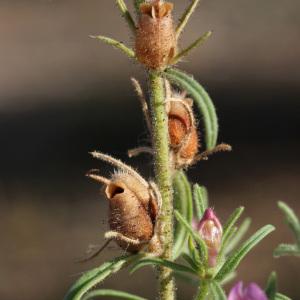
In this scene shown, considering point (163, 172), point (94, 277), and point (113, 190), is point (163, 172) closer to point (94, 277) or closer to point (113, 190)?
point (113, 190)

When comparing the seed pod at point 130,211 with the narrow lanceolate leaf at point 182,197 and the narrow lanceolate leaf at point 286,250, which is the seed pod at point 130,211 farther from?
the narrow lanceolate leaf at point 286,250

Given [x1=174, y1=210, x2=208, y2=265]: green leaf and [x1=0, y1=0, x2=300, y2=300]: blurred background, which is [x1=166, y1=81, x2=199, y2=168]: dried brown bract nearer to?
[x1=174, y1=210, x2=208, y2=265]: green leaf

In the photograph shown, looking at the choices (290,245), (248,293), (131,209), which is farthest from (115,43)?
(290,245)

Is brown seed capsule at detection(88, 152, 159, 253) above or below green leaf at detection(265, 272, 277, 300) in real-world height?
above

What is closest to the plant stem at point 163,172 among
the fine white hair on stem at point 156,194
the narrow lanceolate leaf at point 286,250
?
the fine white hair on stem at point 156,194

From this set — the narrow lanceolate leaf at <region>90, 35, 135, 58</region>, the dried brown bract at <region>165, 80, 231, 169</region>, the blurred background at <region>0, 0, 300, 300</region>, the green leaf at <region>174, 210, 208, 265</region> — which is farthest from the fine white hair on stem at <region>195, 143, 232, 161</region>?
the blurred background at <region>0, 0, 300, 300</region>

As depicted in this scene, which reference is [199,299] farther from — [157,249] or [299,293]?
[299,293]
